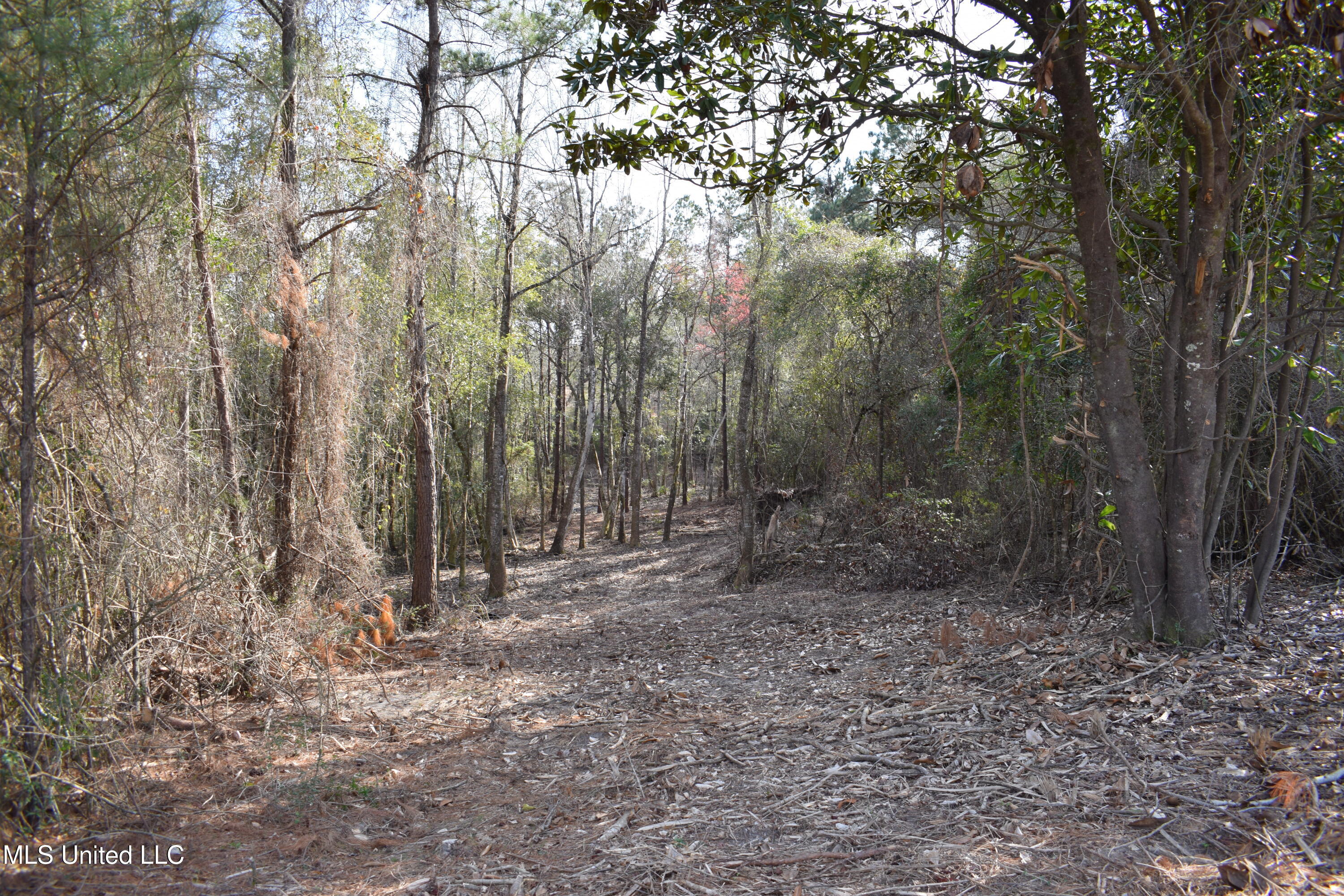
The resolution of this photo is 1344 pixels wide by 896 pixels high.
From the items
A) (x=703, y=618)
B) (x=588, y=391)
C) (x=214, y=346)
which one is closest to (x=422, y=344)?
(x=214, y=346)

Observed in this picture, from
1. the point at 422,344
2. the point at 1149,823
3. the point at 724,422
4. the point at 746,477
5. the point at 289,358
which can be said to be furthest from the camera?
the point at 724,422

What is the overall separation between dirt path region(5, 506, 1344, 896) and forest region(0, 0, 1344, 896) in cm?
3

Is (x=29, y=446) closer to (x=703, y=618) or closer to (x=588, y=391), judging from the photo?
(x=703, y=618)

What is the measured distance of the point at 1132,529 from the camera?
4.27 meters

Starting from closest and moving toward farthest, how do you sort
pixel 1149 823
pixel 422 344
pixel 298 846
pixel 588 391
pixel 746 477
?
pixel 1149 823, pixel 298 846, pixel 422 344, pixel 746 477, pixel 588 391

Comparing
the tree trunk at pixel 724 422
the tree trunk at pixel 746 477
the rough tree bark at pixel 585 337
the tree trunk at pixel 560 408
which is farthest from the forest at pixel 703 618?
the tree trunk at pixel 724 422

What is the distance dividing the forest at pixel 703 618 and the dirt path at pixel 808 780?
3 cm

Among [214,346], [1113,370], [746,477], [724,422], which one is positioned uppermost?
[724,422]

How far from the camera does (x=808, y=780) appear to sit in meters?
3.72

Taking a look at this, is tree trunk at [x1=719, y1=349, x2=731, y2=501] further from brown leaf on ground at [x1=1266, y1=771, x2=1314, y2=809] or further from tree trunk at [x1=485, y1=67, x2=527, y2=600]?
brown leaf on ground at [x1=1266, y1=771, x2=1314, y2=809]

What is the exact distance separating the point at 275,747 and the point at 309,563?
8.44 feet

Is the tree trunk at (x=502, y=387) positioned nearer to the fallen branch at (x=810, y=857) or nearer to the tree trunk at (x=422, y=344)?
the tree trunk at (x=422, y=344)

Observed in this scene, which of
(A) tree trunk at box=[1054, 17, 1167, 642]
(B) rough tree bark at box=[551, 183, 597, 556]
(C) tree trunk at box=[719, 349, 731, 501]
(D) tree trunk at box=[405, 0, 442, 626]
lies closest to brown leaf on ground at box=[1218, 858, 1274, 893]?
(A) tree trunk at box=[1054, 17, 1167, 642]

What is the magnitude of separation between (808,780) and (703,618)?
5.26 m
